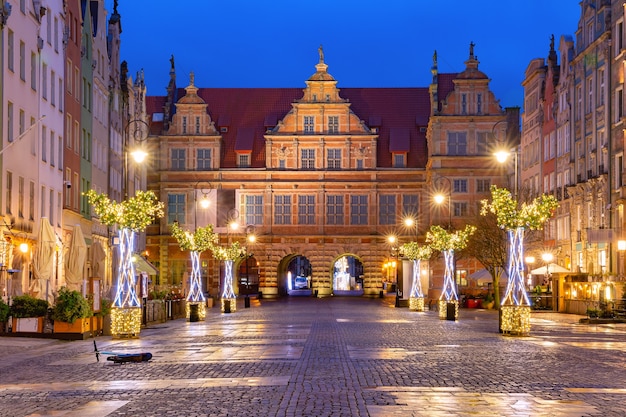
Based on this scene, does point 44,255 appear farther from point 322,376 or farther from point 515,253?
point 322,376

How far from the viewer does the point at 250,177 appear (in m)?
89.6

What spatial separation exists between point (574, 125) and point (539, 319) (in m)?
22.0

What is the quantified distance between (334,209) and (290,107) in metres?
10.6

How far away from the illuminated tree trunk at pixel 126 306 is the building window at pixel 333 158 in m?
57.3

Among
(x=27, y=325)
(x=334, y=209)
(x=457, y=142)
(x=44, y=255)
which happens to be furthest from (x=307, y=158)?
(x=27, y=325)

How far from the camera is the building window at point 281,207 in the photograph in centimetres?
8975

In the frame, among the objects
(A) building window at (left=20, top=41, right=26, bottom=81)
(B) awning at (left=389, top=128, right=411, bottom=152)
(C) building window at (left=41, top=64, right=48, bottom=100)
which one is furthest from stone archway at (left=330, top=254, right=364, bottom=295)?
(A) building window at (left=20, top=41, right=26, bottom=81)

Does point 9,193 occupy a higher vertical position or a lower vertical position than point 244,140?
lower

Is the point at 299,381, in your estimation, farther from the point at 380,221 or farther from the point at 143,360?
the point at 380,221

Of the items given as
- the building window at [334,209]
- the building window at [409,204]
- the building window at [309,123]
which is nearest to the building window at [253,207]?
the building window at [334,209]

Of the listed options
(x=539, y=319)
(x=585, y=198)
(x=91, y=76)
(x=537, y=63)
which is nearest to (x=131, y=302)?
(x=539, y=319)

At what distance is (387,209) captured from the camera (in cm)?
9006

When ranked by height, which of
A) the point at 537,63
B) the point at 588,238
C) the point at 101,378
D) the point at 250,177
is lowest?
the point at 101,378

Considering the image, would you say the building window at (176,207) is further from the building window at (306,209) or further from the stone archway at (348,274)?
the stone archway at (348,274)
